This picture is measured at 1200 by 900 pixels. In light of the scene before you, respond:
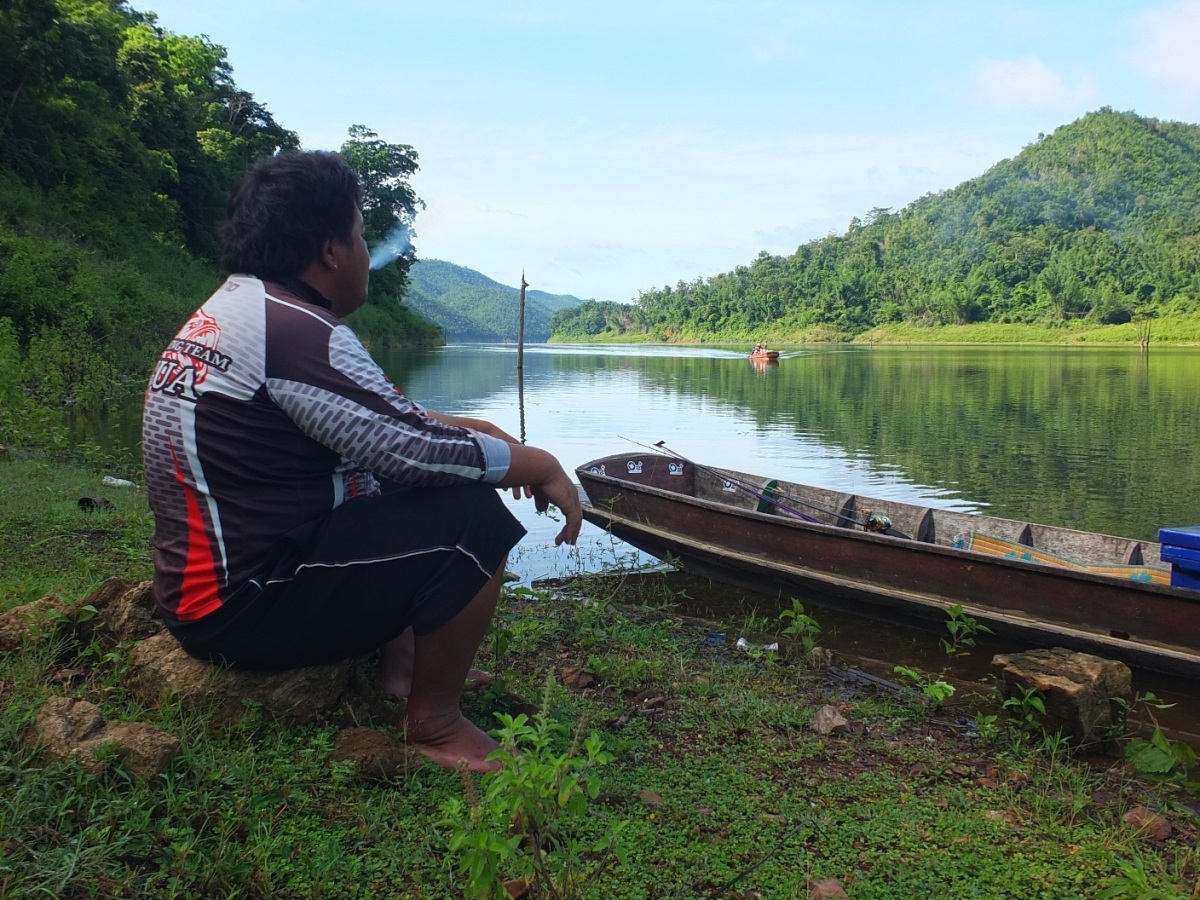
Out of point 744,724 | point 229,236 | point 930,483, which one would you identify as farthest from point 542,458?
point 930,483

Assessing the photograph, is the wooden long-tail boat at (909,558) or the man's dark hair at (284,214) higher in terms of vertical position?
the man's dark hair at (284,214)

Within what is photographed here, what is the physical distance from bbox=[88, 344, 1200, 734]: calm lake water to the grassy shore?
2772 mm

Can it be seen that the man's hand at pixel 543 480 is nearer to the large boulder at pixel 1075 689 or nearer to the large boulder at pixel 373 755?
the large boulder at pixel 373 755

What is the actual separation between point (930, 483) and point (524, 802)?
527 inches

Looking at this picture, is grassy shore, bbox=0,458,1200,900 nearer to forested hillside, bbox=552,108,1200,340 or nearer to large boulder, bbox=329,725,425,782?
large boulder, bbox=329,725,425,782

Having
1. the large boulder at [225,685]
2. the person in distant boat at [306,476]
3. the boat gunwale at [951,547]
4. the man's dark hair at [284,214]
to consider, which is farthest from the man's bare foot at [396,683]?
the boat gunwale at [951,547]

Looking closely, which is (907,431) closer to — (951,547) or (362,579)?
(951,547)

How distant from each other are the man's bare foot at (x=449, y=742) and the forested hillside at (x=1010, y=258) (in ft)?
275

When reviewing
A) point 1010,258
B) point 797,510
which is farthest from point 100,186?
point 1010,258

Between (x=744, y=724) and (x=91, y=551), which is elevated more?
(x=91, y=551)

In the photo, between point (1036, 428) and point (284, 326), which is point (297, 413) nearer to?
point (284, 326)

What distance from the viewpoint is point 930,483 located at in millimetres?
14148

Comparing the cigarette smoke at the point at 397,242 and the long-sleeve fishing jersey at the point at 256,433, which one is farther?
the cigarette smoke at the point at 397,242

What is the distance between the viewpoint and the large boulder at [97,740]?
2260mm
